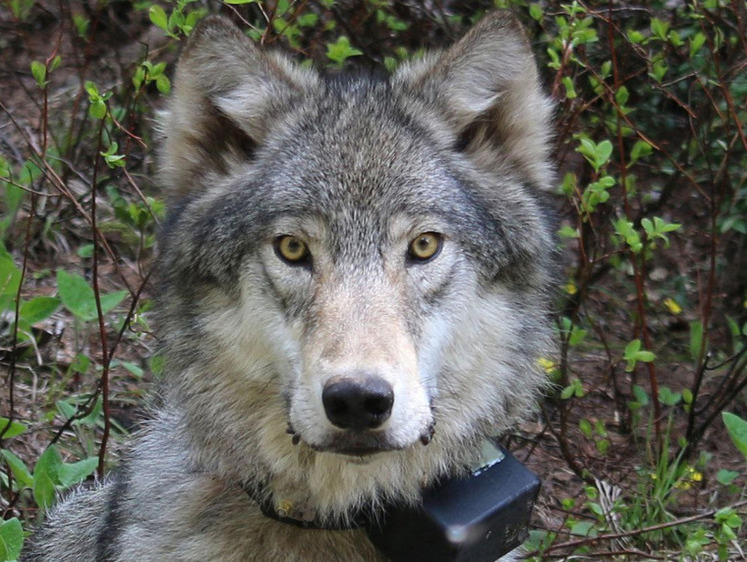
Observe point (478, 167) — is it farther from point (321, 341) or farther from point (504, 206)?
point (321, 341)

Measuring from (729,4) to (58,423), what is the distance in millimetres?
4276

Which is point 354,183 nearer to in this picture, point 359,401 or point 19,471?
point 359,401

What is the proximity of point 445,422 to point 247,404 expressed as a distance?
696 millimetres

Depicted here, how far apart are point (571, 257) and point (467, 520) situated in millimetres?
3153

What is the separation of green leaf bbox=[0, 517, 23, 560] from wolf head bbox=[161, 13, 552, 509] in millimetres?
713

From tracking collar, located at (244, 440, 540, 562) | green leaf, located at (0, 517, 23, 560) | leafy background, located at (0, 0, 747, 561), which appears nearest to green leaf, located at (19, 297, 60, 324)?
leafy background, located at (0, 0, 747, 561)

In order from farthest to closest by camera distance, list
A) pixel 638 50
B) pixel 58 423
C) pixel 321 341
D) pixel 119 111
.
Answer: pixel 119 111 → pixel 58 423 → pixel 638 50 → pixel 321 341

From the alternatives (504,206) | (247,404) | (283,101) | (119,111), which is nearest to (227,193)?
(283,101)

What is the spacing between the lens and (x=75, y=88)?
718 cm

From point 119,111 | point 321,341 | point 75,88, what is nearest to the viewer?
point 321,341

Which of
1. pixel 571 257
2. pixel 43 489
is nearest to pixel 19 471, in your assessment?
pixel 43 489

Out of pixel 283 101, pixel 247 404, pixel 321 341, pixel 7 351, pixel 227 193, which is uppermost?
pixel 283 101

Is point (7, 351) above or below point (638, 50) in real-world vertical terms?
below

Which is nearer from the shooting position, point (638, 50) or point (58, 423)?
point (638, 50)
